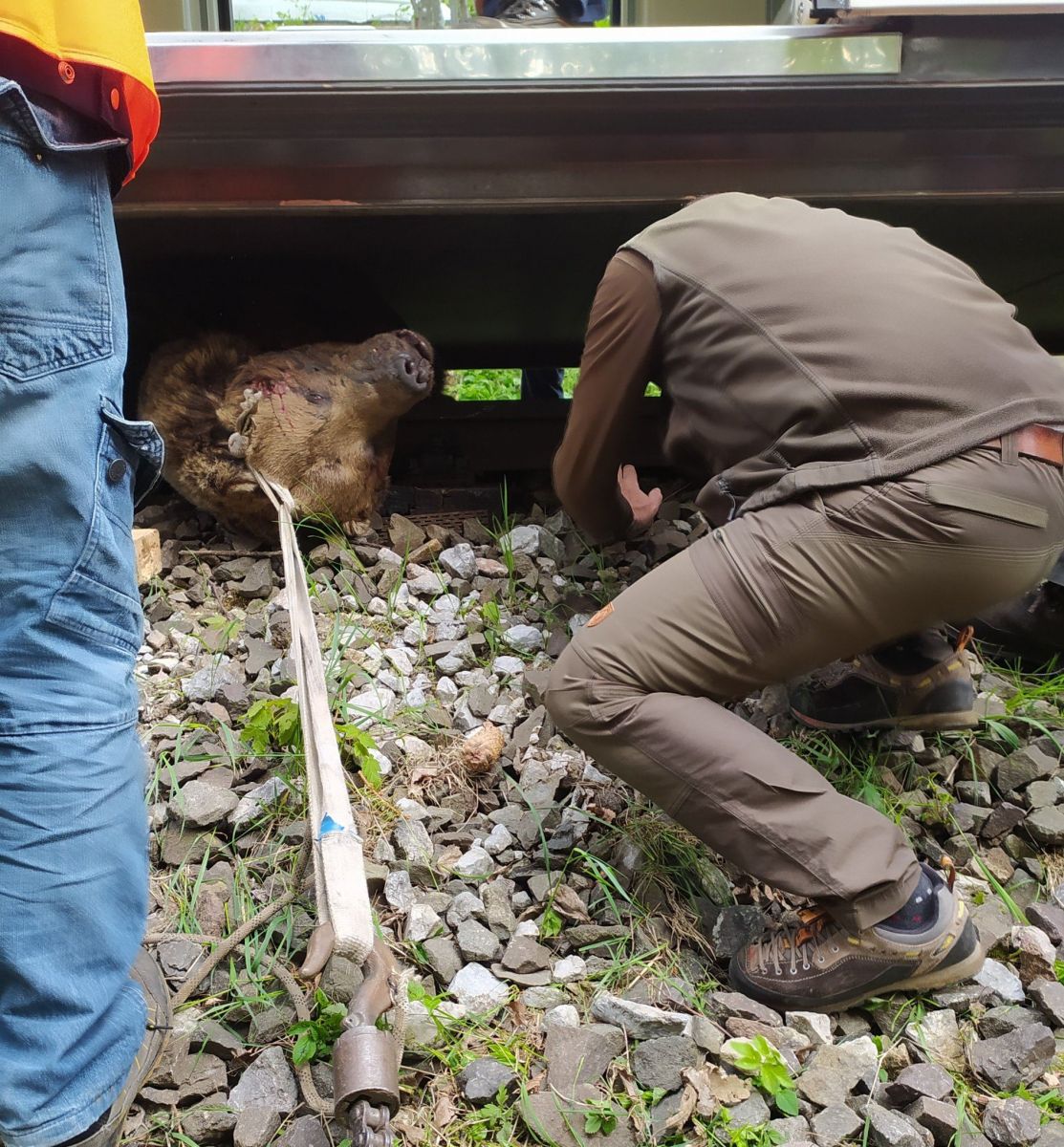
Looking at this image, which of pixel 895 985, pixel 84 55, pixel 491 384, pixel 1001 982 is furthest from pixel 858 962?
pixel 491 384

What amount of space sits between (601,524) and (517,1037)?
112 cm

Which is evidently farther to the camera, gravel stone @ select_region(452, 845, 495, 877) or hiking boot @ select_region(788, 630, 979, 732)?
hiking boot @ select_region(788, 630, 979, 732)

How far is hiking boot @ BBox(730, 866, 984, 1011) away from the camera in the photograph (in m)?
1.50

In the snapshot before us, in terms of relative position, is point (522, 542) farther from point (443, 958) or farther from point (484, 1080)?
point (484, 1080)

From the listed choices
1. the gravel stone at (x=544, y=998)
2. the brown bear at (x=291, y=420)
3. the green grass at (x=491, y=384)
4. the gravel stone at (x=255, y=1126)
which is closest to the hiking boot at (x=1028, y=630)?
the gravel stone at (x=544, y=998)

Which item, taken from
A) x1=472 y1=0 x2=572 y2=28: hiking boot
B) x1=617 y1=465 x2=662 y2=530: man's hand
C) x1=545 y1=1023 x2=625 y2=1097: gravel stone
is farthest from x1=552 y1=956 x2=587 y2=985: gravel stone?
x1=472 y1=0 x2=572 y2=28: hiking boot

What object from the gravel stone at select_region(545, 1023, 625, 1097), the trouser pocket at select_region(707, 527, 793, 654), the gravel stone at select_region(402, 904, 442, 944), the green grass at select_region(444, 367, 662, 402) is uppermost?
the trouser pocket at select_region(707, 527, 793, 654)

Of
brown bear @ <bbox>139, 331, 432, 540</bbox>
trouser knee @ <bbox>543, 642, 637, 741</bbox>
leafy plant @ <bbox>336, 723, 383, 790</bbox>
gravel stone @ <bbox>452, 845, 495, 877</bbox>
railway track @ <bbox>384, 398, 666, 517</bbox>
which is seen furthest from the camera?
railway track @ <bbox>384, 398, 666, 517</bbox>

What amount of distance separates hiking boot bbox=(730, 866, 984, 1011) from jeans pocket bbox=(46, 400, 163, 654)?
41.8 inches

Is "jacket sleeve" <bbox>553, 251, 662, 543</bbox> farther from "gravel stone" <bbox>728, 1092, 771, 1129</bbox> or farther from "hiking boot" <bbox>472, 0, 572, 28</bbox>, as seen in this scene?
"hiking boot" <bbox>472, 0, 572, 28</bbox>

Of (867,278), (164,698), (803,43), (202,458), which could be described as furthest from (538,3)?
(164,698)

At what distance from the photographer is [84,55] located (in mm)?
1098

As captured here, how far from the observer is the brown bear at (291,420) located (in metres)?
2.51

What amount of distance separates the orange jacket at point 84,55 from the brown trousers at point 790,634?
1.00 meters
